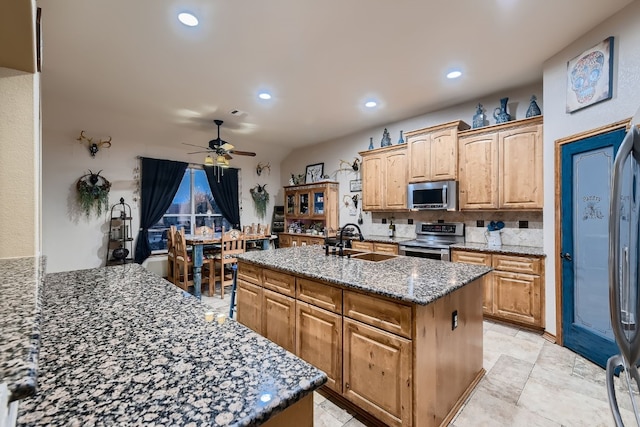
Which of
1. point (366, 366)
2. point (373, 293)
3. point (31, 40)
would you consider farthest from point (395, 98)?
point (31, 40)

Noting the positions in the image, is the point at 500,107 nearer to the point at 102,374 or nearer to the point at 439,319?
the point at 439,319

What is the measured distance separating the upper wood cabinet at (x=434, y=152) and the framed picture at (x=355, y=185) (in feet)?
4.23

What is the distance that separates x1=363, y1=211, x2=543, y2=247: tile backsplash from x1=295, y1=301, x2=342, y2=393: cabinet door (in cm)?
299

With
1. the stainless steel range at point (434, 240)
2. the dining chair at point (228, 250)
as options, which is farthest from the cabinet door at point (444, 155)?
the dining chair at point (228, 250)

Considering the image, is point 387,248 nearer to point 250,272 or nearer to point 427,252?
point 427,252

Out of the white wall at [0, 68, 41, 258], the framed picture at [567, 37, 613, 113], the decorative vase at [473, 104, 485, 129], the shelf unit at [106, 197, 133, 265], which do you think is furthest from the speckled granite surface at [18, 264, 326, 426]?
the shelf unit at [106, 197, 133, 265]

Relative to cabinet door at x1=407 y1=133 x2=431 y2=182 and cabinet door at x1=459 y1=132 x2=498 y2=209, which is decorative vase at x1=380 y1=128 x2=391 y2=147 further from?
cabinet door at x1=459 y1=132 x2=498 y2=209

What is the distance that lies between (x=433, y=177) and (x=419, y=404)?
3.16m

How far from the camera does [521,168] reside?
3.37 m

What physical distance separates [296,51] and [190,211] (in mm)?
4166

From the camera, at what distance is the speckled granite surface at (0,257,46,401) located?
15.9 inches

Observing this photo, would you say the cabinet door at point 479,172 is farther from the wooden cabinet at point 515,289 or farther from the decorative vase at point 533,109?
the wooden cabinet at point 515,289

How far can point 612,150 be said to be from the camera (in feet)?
7.66

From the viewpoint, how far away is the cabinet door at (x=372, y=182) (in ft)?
16.1
